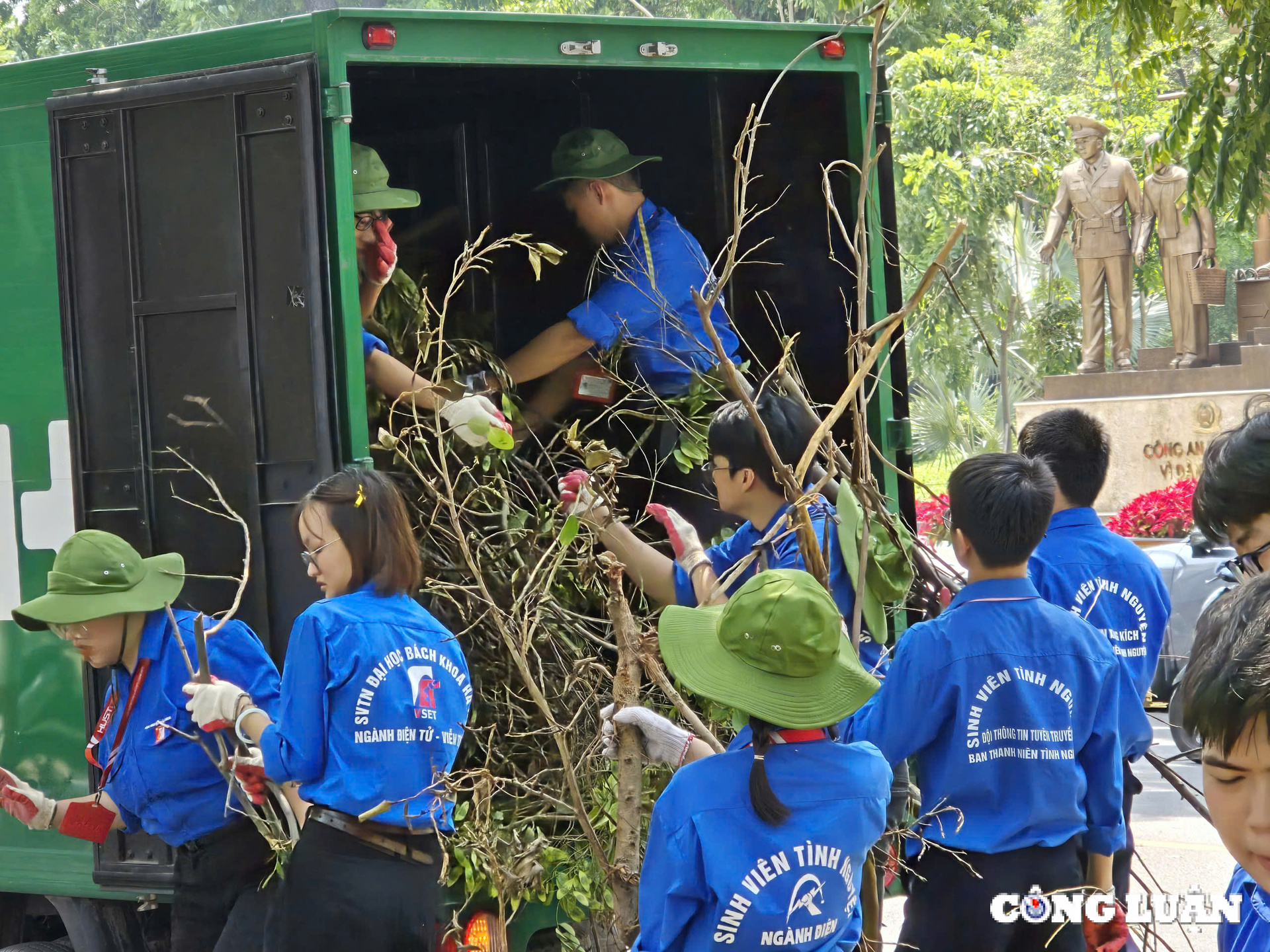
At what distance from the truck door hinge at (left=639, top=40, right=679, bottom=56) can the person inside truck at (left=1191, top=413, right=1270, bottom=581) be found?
1.81m

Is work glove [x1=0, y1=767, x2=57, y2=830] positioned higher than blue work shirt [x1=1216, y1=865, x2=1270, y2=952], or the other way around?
blue work shirt [x1=1216, y1=865, x2=1270, y2=952]

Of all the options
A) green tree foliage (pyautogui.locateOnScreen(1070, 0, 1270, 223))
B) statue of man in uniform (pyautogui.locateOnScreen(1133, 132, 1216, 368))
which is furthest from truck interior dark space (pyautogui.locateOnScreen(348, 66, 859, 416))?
statue of man in uniform (pyautogui.locateOnScreen(1133, 132, 1216, 368))

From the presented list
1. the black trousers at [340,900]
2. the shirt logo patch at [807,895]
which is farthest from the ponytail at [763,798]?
the black trousers at [340,900]

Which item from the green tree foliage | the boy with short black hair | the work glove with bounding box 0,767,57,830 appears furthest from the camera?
the green tree foliage

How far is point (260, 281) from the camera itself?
11.7ft

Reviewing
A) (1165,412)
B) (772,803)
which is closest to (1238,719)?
(772,803)

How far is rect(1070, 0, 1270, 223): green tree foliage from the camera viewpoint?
16.9 ft

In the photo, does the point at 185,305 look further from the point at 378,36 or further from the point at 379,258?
the point at 378,36

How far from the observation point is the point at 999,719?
324 cm

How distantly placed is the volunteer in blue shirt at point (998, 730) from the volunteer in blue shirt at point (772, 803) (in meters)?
0.61

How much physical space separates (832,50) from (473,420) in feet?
5.25

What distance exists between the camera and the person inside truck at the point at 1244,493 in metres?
3.27

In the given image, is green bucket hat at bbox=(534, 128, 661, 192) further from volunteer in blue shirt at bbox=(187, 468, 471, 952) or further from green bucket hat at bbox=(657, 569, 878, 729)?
green bucket hat at bbox=(657, 569, 878, 729)

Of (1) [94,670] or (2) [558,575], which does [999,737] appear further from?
(1) [94,670]
